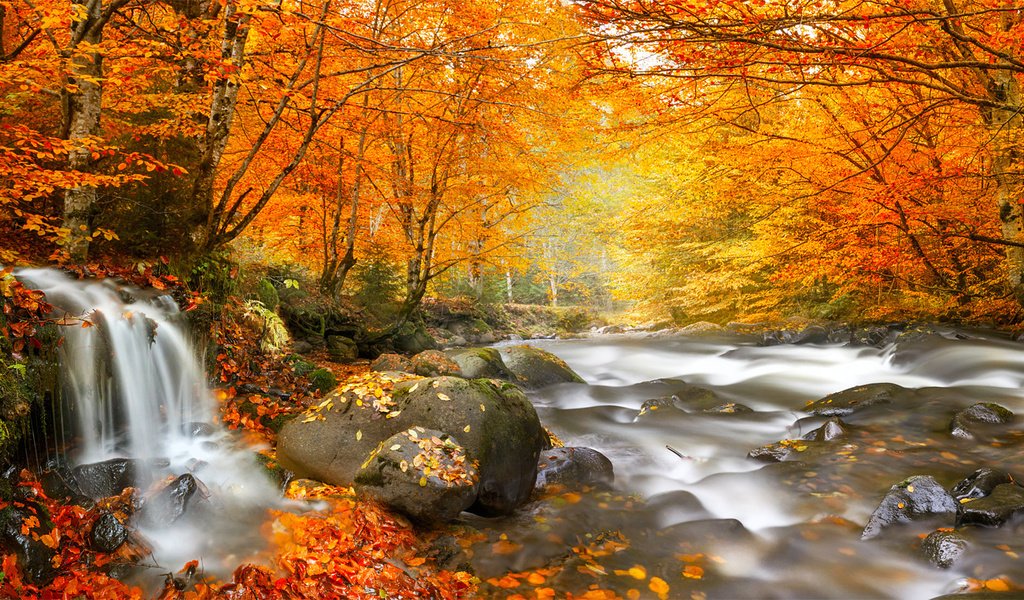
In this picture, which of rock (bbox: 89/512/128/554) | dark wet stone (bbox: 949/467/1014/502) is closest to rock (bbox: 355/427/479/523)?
rock (bbox: 89/512/128/554)

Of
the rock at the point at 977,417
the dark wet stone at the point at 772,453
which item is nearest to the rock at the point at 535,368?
the dark wet stone at the point at 772,453

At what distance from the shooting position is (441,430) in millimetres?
5012

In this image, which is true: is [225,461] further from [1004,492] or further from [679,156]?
[679,156]

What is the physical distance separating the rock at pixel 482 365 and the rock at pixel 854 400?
4.93 m

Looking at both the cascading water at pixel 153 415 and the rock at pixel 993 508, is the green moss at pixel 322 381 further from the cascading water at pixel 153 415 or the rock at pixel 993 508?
the rock at pixel 993 508

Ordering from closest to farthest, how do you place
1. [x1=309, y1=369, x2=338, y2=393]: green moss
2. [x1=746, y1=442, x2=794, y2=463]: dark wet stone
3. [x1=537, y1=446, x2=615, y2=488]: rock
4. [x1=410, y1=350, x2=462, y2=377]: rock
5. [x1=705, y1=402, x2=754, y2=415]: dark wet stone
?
[x1=537, y1=446, x2=615, y2=488]: rock
[x1=746, y1=442, x2=794, y2=463]: dark wet stone
[x1=309, y1=369, x2=338, y2=393]: green moss
[x1=705, y1=402, x2=754, y2=415]: dark wet stone
[x1=410, y1=350, x2=462, y2=377]: rock

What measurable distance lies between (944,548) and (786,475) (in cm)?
167

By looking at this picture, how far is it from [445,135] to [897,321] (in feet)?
40.2

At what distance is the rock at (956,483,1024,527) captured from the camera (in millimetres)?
3904

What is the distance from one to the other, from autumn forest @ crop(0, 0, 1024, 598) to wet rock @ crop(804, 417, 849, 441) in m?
1.73

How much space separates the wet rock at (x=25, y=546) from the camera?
2799 mm

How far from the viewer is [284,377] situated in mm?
7098

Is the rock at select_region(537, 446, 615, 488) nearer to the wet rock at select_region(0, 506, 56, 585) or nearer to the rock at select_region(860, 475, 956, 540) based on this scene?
the rock at select_region(860, 475, 956, 540)

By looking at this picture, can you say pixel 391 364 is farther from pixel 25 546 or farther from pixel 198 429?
pixel 25 546
